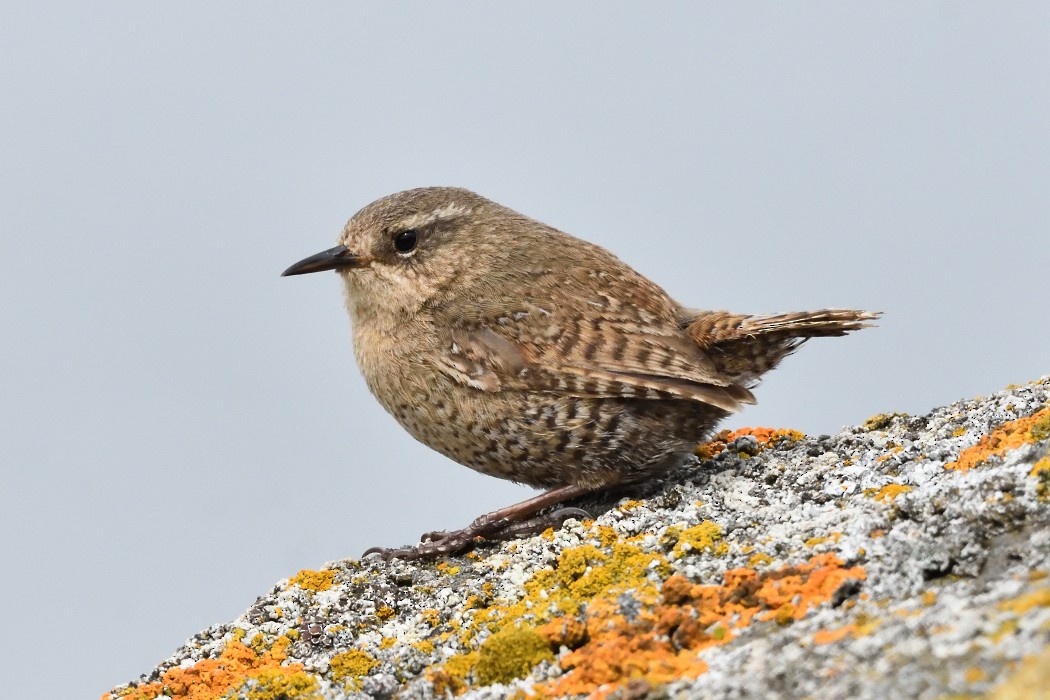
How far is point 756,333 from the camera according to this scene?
481 cm

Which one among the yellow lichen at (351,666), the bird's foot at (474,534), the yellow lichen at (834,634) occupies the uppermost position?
the bird's foot at (474,534)

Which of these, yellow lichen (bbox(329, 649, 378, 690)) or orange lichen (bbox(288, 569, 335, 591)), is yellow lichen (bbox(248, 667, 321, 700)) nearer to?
yellow lichen (bbox(329, 649, 378, 690))

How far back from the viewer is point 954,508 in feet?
10.6

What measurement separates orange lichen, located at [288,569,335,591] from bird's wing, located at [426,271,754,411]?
3.43ft

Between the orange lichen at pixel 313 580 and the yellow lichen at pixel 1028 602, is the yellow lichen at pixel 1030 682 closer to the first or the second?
the yellow lichen at pixel 1028 602

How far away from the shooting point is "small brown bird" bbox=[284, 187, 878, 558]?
4750 mm

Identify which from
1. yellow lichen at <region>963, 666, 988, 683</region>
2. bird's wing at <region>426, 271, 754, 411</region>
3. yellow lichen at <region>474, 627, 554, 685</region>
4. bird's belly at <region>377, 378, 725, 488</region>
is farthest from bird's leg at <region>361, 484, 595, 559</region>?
yellow lichen at <region>963, 666, 988, 683</region>

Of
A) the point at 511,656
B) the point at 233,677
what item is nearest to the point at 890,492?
the point at 511,656

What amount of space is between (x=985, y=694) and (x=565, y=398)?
290 cm

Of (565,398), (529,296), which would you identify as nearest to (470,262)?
(529,296)

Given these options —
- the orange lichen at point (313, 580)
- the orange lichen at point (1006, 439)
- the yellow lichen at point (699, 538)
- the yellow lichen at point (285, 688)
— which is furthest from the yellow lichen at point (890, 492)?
the orange lichen at point (313, 580)

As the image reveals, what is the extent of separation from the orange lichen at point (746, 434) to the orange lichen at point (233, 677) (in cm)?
222

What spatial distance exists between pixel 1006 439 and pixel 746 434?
1696 millimetres

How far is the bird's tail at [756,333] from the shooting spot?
4.74 meters
